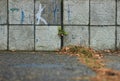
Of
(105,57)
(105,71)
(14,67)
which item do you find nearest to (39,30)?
(105,57)

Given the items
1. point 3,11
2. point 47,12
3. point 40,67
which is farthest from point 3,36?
point 40,67

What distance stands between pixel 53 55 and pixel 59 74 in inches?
164

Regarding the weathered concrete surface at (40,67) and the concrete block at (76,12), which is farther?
the concrete block at (76,12)

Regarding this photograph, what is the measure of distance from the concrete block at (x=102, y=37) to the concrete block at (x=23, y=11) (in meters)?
2.11

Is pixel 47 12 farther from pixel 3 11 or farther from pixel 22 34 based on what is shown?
pixel 3 11

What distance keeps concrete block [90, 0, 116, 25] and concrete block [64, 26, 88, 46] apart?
0.40m

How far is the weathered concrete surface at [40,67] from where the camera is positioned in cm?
904

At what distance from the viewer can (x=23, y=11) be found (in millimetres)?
14727

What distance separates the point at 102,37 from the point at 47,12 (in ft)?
6.59

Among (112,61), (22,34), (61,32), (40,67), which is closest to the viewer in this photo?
(40,67)

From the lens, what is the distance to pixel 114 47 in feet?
48.7

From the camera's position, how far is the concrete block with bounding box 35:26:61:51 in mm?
14672

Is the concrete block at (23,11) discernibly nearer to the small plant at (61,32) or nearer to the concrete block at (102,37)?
the small plant at (61,32)

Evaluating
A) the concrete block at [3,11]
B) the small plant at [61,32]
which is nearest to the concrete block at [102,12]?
the small plant at [61,32]
